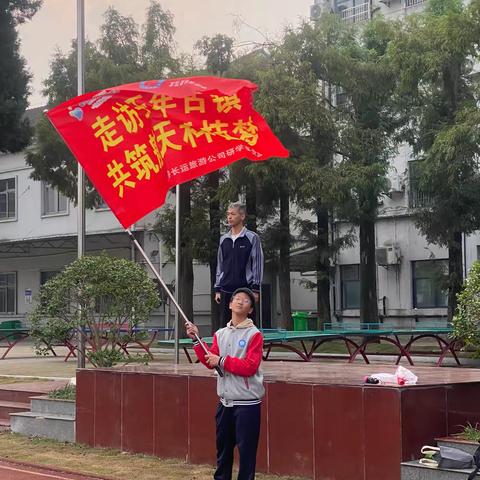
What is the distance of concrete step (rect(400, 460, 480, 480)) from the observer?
6418 mm

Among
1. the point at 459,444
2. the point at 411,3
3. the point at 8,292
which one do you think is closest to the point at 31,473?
the point at 459,444

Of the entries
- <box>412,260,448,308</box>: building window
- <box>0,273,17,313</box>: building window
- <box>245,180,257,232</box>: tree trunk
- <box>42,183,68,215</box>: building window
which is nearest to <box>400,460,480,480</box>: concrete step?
<box>245,180,257,232</box>: tree trunk

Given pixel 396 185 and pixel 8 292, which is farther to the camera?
Answer: pixel 8 292

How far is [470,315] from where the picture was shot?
22.8 feet

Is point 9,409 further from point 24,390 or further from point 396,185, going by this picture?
point 396,185

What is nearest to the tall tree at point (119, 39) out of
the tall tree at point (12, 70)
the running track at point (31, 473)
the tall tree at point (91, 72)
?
the tall tree at point (91, 72)

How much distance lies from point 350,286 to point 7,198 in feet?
51.3

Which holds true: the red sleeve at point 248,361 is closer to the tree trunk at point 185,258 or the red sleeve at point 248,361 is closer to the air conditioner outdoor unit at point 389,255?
the tree trunk at point 185,258

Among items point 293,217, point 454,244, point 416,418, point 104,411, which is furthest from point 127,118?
point 293,217

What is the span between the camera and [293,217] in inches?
939

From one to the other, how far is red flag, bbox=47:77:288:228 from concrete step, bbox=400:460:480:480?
368 cm

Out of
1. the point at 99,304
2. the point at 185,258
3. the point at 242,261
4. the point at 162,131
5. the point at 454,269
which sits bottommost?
the point at 99,304

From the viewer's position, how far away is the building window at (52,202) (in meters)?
34.5

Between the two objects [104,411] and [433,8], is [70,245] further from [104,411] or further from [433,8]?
[104,411]
